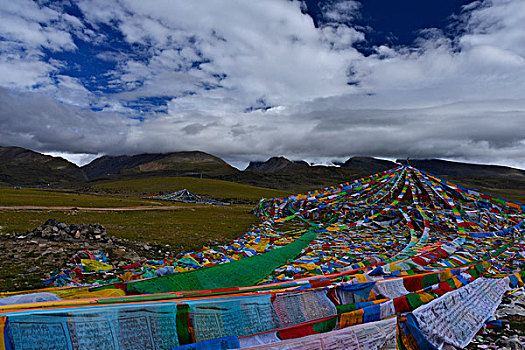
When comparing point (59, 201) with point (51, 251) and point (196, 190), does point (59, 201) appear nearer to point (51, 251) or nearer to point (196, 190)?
point (51, 251)

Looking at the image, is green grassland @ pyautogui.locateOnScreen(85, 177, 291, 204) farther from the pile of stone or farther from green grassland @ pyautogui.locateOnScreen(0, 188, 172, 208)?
the pile of stone

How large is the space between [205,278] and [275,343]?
3191mm

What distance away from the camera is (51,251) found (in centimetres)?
906

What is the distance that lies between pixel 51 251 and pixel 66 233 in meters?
1.59

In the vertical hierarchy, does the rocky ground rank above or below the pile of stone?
below

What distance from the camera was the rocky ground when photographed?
286 inches

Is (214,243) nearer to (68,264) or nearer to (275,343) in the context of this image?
(68,264)

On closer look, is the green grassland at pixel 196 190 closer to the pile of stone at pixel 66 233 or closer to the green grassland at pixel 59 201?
the green grassland at pixel 59 201

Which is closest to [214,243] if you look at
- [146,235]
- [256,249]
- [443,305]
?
[256,249]

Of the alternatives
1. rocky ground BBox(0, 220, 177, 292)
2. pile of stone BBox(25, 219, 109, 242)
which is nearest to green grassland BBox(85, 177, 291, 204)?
pile of stone BBox(25, 219, 109, 242)

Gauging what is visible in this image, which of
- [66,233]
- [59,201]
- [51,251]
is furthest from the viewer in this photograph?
[59,201]

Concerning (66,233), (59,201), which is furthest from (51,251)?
(59,201)

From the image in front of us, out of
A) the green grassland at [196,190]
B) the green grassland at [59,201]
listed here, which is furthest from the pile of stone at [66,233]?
the green grassland at [196,190]

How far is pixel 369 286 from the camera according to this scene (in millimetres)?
5211
